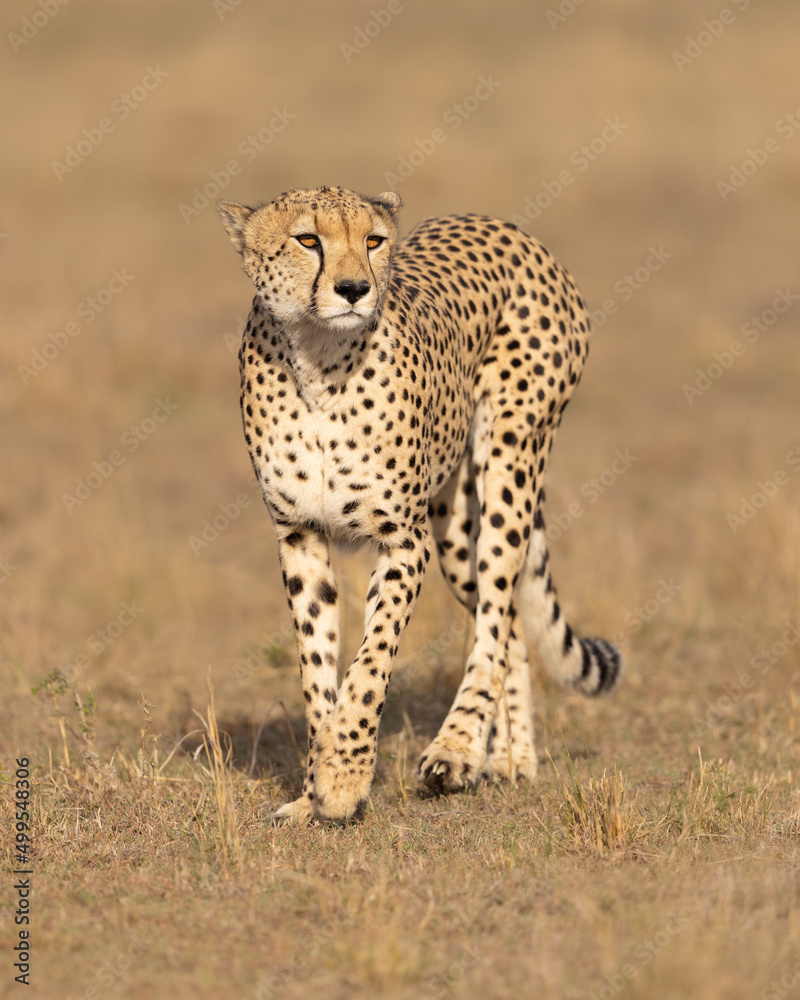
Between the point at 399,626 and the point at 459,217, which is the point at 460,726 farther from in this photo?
the point at 459,217

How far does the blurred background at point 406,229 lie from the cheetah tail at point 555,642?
755 mm

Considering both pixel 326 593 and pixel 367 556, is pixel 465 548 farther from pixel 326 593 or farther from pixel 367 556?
pixel 367 556

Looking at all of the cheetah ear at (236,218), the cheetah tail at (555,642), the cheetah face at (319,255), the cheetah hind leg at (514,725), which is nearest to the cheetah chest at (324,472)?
the cheetah face at (319,255)

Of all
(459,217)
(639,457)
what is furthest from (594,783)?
(639,457)

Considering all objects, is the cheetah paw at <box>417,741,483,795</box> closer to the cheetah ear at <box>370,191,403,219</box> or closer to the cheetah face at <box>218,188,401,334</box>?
the cheetah face at <box>218,188,401,334</box>

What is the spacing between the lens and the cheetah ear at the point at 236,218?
357cm

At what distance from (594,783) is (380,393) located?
1.11 metres

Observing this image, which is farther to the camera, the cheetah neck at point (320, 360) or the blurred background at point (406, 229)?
the blurred background at point (406, 229)

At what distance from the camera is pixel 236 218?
3.59 metres

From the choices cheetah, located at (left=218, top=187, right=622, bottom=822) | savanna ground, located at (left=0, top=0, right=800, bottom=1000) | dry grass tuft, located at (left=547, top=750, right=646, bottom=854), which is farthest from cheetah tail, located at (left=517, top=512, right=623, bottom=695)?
dry grass tuft, located at (left=547, top=750, right=646, bottom=854)

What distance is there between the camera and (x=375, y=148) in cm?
1333

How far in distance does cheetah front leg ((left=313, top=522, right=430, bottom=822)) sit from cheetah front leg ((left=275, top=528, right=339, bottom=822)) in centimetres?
11

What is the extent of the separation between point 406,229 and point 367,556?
16.8ft

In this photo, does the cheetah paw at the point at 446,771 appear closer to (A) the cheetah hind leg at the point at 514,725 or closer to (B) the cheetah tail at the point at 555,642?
(A) the cheetah hind leg at the point at 514,725
